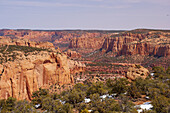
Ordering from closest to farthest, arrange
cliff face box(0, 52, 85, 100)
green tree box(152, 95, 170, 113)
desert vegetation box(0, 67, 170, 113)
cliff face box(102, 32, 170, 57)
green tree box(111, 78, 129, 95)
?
green tree box(152, 95, 170, 113) → desert vegetation box(0, 67, 170, 113) → green tree box(111, 78, 129, 95) → cliff face box(0, 52, 85, 100) → cliff face box(102, 32, 170, 57)

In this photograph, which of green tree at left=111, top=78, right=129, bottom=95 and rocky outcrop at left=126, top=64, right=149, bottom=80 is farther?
rocky outcrop at left=126, top=64, right=149, bottom=80

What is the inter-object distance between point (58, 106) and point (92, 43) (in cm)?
17155

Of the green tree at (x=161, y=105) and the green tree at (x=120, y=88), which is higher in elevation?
the green tree at (x=161, y=105)

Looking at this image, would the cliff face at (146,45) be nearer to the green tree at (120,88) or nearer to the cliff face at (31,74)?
the cliff face at (31,74)

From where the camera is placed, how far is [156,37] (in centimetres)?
13750

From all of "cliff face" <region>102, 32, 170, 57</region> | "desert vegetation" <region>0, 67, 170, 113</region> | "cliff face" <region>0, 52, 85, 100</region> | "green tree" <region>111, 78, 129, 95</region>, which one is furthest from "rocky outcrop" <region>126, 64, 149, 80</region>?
"cliff face" <region>102, 32, 170, 57</region>

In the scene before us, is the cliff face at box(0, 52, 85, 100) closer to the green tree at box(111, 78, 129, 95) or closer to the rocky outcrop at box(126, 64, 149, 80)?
the rocky outcrop at box(126, 64, 149, 80)

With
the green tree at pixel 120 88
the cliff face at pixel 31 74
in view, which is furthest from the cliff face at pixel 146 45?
the green tree at pixel 120 88

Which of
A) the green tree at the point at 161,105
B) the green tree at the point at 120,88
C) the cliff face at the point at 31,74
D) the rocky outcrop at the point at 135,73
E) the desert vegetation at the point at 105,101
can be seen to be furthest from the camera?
the rocky outcrop at the point at 135,73

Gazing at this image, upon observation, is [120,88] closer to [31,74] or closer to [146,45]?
[31,74]

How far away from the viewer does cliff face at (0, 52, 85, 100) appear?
40.9 meters

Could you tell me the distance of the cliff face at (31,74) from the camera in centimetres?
4094

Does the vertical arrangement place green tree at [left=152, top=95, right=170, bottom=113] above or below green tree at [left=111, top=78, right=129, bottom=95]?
above

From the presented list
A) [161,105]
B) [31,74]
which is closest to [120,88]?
[161,105]
